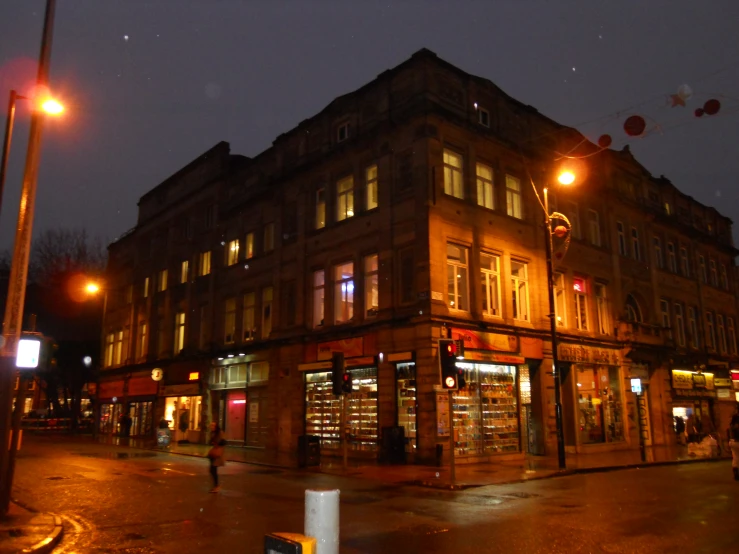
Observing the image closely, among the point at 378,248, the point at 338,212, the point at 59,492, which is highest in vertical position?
the point at 338,212

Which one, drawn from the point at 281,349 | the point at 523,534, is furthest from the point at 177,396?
the point at 523,534

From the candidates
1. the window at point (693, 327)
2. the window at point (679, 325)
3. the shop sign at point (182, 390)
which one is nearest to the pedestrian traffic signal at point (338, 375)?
the shop sign at point (182, 390)

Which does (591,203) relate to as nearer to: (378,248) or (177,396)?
(378,248)

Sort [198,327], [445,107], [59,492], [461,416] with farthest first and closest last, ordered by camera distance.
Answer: [198,327] < [445,107] < [461,416] < [59,492]

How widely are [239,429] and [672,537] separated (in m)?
26.3

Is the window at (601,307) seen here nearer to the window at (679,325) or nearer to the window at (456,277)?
the window at (679,325)

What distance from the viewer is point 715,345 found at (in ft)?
132

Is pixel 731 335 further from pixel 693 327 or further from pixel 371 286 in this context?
pixel 371 286

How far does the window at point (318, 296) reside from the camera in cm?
2812

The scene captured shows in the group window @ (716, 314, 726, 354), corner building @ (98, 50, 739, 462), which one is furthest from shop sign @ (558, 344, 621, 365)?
window @ (716, 314, 726, 354)

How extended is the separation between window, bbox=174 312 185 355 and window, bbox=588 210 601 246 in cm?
2509

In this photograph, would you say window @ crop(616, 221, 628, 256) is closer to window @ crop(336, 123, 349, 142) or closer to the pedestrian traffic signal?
window @ crop(336, 123, 349, 142)

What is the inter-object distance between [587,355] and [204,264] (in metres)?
23.0

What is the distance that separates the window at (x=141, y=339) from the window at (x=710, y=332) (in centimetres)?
3752
